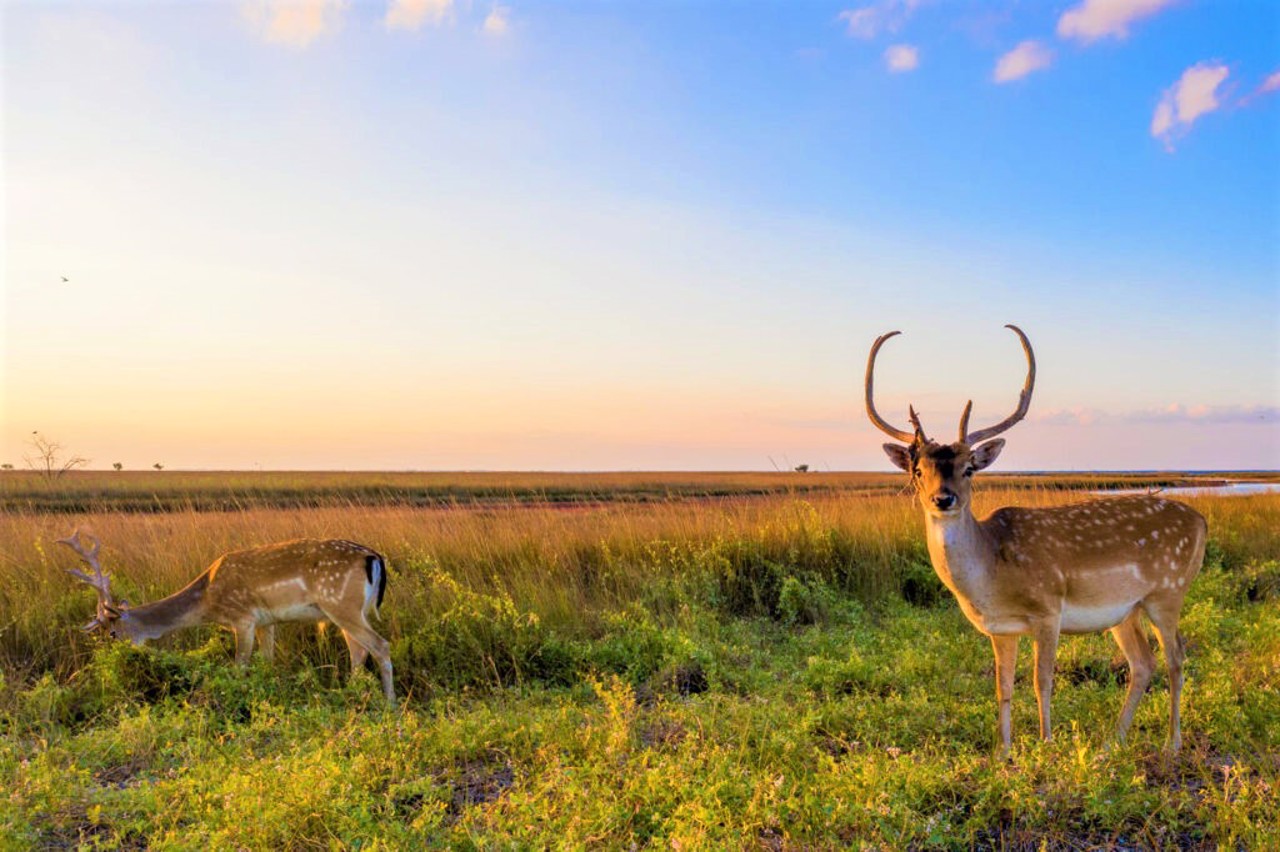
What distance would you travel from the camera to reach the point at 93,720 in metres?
6.84

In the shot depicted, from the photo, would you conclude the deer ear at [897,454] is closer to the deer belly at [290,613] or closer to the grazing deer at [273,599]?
the grazing deer at [273,599]

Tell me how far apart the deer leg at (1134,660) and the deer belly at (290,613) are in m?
6.55

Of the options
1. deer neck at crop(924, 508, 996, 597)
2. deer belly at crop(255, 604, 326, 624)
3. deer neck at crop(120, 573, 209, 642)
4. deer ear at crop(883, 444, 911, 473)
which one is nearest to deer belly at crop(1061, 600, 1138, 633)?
deer neck at crop(924, 508, 996, 597)

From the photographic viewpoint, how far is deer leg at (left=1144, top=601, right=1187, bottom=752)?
5.67 metres

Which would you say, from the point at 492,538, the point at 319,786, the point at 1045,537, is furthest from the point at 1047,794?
the point at 492,538

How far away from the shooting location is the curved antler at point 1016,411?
6.04 meters

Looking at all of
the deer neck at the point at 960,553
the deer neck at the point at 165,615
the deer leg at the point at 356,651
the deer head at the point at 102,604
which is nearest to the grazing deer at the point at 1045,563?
the deer neck at the point at 960,553

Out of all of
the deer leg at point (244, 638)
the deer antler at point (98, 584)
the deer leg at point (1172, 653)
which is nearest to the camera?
the deer leg at point (1172, 653)

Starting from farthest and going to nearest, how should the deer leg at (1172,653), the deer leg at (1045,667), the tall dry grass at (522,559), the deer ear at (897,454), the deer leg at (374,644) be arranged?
1. the tall dry grass at (522,559)
2. the deer leg at (374,644)
3. the deer ear at (897,454)
4. the deer leg at (1172,653)
5. the deer leg at (1045,667)

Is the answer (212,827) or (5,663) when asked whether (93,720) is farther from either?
(212,827)

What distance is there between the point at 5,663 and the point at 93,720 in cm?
224

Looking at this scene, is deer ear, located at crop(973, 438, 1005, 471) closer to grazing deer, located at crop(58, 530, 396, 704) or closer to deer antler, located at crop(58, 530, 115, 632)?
grazing deer, located at crop(58, 530, 396, 704)

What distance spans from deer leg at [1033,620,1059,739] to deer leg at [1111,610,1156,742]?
2.07ft

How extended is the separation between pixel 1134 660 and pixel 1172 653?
0.31 metres
